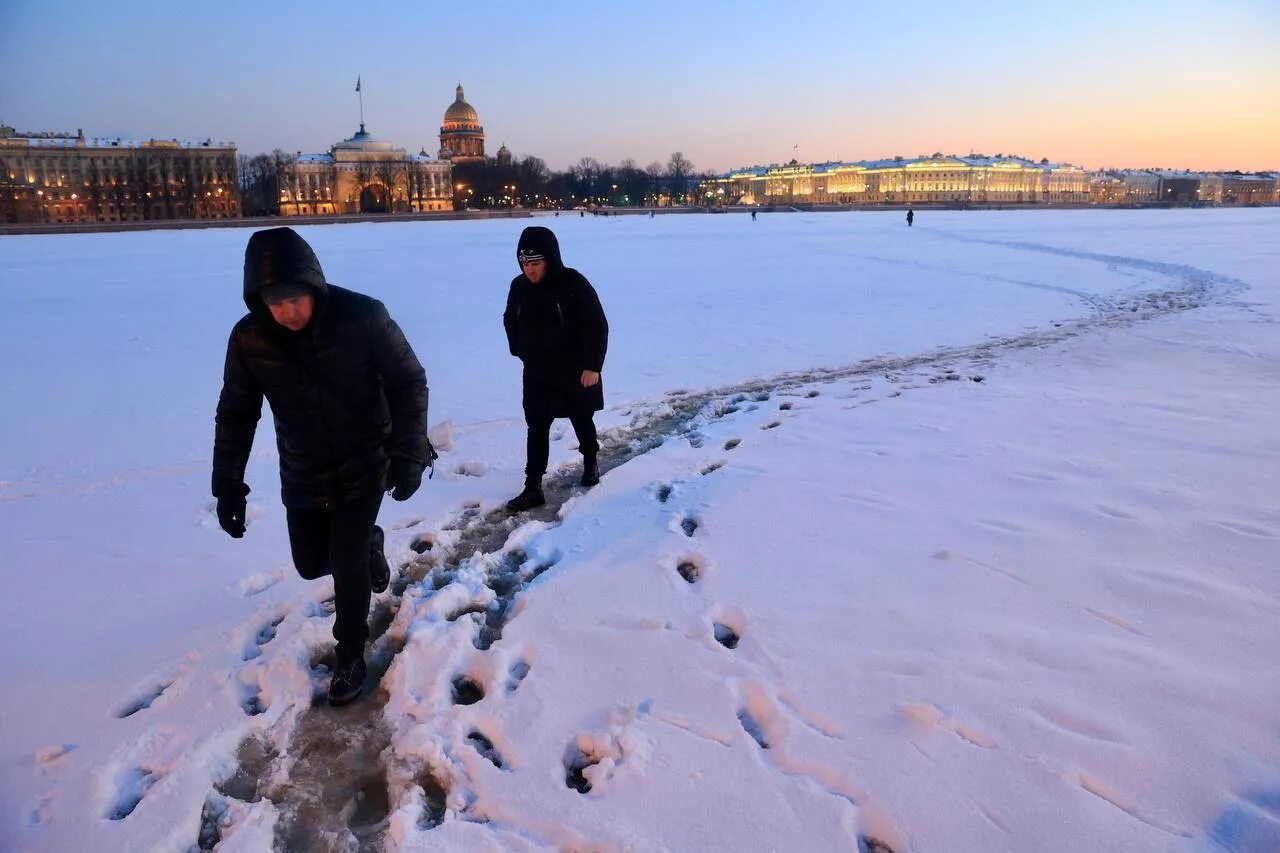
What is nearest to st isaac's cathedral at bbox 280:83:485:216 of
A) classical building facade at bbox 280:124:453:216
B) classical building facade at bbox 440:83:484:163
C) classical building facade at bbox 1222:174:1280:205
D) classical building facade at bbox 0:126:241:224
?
classical building facade at bbox 280:124:453:216

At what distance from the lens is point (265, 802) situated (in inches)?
109

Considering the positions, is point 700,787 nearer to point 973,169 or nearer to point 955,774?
point 955,774

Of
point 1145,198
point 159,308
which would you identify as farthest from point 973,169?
point 159,308

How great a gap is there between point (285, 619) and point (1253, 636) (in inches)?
164

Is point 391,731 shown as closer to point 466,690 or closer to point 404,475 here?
point 466,690

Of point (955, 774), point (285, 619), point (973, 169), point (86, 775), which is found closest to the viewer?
point (955, 774)

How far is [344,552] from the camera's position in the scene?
10.9ft

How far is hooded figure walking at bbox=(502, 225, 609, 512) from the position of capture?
511 cm

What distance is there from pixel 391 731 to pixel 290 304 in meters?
1.64

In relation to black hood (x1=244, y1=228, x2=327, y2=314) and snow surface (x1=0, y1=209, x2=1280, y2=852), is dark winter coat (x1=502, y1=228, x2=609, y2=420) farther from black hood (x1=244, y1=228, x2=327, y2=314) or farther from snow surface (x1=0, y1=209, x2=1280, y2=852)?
black hood (x1=244, y1=228, x2=327, y2=314)

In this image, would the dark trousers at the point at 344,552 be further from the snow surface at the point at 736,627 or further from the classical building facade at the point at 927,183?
the classical building facade at the point at 927,183

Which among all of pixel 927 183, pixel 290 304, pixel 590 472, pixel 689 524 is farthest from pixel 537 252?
pixel 927 183

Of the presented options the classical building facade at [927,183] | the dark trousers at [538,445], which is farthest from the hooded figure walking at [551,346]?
the classical building facade at [927,183]

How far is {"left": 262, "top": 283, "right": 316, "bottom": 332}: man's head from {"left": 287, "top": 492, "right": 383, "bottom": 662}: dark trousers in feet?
2.45
